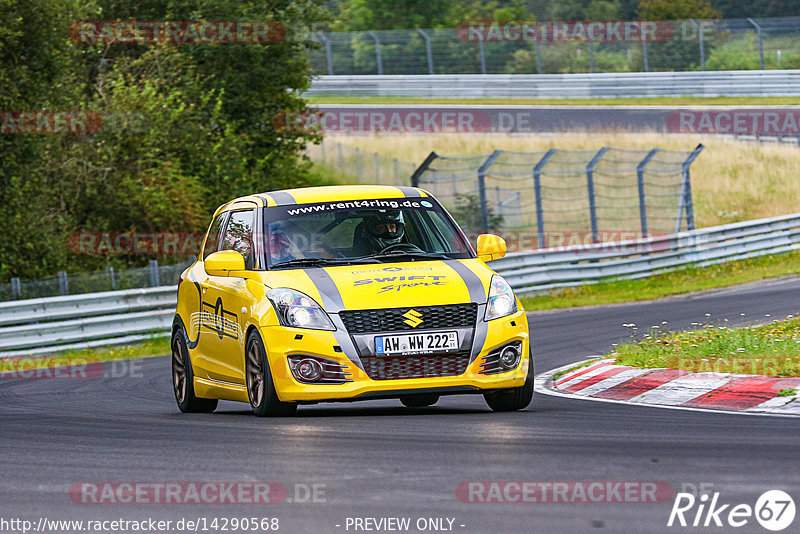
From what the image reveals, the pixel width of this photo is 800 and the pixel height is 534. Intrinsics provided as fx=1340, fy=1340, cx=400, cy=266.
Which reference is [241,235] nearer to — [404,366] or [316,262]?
[316,262]

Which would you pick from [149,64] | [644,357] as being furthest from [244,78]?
[644,357]

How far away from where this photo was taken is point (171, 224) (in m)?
28.2

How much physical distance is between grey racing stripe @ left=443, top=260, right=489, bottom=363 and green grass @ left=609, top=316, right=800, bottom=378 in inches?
86.7

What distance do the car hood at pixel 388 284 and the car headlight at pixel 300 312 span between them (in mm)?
52

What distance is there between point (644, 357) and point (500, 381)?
2.70 metres

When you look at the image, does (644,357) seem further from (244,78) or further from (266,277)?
(244,78)

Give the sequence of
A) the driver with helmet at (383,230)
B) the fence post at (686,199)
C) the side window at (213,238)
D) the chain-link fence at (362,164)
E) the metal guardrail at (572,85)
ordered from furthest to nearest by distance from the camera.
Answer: the metal guardrail at (572,85), the chain-link fence at (362,164), the fence post at (686,199), the side window at (213,238), the driver with helmet at (383,230)

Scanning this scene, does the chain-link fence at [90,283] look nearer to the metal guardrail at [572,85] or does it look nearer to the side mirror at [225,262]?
the side mirror at [225,262]

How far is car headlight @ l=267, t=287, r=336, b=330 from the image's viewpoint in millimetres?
9094

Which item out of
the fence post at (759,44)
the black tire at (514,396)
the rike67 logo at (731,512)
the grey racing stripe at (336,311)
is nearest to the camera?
the rike67 logo at (731,512)
